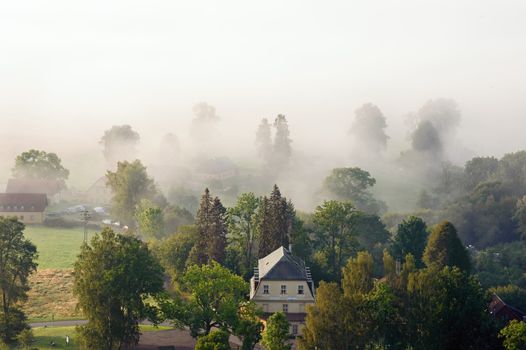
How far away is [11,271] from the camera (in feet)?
263

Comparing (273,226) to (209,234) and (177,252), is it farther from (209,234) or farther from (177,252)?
(177,252)

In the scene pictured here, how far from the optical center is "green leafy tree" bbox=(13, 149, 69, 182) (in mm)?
168250

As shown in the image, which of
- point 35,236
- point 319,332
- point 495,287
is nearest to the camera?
Result: point 319,332

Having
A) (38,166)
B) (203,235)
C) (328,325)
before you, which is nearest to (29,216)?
(38,166)

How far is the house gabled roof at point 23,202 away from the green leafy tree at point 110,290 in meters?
73.0

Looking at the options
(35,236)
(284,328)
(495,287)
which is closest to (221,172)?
(35,236)

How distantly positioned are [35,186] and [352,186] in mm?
71187

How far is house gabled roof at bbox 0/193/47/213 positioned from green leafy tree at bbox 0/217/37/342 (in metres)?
65.9

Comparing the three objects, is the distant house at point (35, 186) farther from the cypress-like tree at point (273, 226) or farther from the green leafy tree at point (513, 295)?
the green leafy tree at point (513, 295)

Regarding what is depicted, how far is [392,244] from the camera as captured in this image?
111688 mm

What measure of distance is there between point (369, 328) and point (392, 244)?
4443 centimetres

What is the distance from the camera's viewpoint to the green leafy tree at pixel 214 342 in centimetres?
6712

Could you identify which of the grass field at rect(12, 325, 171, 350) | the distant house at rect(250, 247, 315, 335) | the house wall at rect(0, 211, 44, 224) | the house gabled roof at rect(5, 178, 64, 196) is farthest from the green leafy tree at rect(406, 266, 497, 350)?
the house gabled roof at rect(5, 178, 64, 196)

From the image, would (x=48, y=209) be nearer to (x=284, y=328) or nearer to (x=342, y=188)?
(x=342, y=188)
